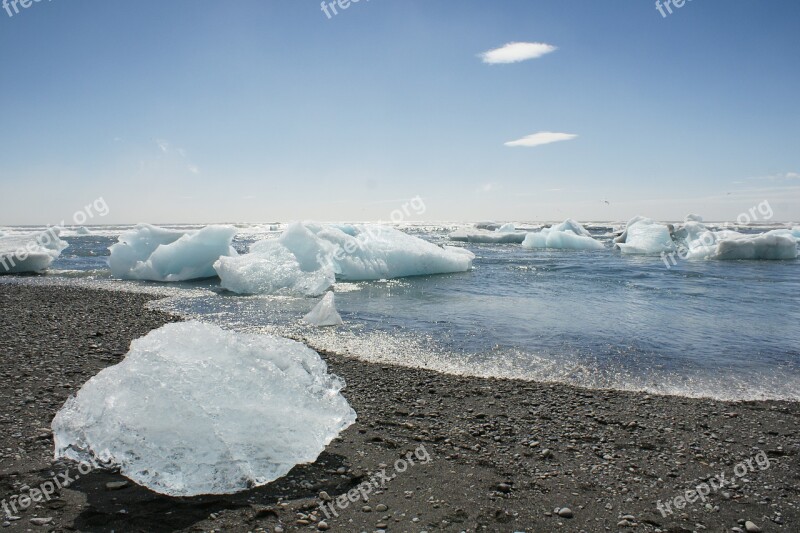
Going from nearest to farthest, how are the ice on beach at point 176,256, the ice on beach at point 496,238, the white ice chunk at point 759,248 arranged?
the ice on beach at point 176,256
the white ice chunk at point 759,248
the ice on beach at point 496,238

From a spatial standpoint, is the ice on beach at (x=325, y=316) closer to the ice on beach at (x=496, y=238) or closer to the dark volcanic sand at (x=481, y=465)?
the dark volcanic sand at (x=481, y=465)

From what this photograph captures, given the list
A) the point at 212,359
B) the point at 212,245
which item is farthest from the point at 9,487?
the point at 212,245

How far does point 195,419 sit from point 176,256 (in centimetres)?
1342

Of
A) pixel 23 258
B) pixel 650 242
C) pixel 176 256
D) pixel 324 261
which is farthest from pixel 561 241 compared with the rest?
pixel 23 258

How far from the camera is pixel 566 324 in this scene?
8930 millimetres

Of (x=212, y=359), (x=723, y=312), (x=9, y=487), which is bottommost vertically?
(x=723, y=312)

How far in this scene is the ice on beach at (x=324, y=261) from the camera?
12.8 meters

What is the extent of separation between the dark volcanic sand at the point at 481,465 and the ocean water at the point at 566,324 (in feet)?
2.64

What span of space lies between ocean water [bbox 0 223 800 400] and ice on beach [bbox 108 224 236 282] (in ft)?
2.14

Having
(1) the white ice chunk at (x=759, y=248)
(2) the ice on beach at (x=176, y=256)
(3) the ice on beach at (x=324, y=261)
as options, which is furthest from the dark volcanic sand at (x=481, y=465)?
(1) the white ice chunk at (x=759, y=248)

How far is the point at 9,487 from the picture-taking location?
315cm

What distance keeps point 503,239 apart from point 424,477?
119 feet

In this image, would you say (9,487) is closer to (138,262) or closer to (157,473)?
(157,473)

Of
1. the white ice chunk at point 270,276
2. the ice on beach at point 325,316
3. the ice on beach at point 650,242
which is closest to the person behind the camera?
the ice on beach at point 325,316
